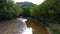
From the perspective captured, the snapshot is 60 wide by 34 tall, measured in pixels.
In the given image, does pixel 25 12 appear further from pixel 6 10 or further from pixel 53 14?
pixel 53 14

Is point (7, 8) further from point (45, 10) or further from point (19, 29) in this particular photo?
point (19, 29)

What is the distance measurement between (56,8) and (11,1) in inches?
446

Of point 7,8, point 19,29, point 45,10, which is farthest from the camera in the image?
point 7,8

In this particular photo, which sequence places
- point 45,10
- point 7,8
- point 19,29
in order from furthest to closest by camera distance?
point 7,8 → point 45,10 → point 19,29


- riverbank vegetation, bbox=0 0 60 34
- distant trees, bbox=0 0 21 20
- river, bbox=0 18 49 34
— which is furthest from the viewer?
distant trees, bbox=0 0 21 20

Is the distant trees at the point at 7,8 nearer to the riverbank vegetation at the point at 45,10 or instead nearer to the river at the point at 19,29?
the riverbank vegetation at the point at 45,10

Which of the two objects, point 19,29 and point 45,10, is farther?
point 45,10

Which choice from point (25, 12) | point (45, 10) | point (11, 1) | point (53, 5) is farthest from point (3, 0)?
point (25, 12)

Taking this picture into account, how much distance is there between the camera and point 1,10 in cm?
2892

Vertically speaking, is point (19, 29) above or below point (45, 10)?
below

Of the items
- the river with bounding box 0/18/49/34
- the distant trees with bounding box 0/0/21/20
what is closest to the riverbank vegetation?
the distant trees with bounding box 0/0/21/20

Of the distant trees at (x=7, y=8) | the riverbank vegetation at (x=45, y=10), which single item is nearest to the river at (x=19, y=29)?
the riverbank vegetation at (x=45, y=10)

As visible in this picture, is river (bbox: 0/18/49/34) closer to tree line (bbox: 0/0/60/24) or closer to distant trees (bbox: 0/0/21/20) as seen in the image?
tree line (bbox: 0/0/60/24)

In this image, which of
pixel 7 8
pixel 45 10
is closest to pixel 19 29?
pixel 45 10
